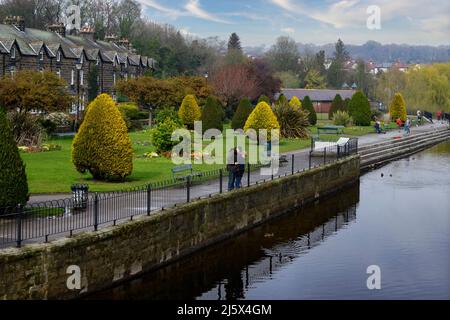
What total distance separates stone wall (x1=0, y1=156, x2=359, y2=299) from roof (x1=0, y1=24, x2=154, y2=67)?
38.6m

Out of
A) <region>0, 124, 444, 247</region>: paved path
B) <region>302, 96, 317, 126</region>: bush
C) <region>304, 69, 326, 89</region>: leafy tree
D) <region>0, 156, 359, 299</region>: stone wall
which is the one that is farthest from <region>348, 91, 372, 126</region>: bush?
<region>304, 69, 326, 89</region>: leafy tree

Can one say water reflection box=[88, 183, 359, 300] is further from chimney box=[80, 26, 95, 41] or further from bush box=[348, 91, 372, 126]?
chimney box=[80, 26, 95, 41]

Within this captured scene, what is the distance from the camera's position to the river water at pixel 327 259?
18531 mm

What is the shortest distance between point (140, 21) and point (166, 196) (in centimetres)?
10813

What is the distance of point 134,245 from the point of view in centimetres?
1866

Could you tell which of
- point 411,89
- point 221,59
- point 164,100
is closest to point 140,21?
point 221,59

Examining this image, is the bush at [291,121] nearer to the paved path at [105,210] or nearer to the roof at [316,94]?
the paved path at [105,210]

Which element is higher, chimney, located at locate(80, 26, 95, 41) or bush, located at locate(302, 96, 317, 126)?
chimney, located at locate(80, 26, 95, 41)

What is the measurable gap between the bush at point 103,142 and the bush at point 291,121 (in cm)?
2565

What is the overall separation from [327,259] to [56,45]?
165 feet

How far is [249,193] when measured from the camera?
2569cm

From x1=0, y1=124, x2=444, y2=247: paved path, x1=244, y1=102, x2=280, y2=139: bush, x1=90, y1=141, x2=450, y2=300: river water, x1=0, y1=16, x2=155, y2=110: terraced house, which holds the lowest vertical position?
x1=90, y1=141, x2=450, y2=300: river water

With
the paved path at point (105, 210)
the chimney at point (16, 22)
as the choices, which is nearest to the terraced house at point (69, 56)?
the chimney at point (16, 22)

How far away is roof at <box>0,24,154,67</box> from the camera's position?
62125 millimetres
